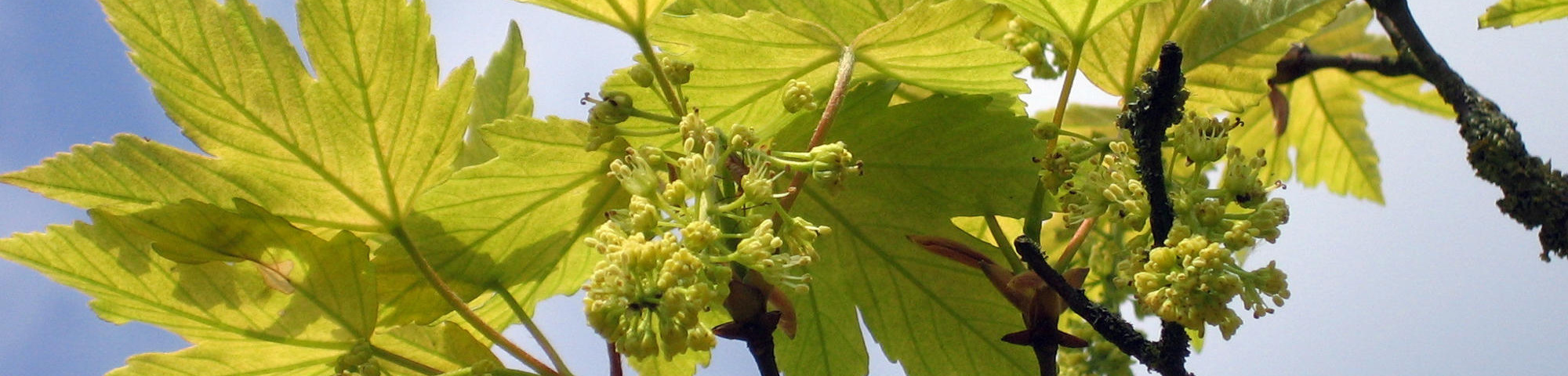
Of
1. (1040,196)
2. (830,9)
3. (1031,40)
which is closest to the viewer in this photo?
(1040,196)

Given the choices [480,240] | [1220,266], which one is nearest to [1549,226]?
[1220,266]

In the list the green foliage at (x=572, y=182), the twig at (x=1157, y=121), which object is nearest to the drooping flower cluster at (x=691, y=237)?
the green foliage at (x=572, y=182)

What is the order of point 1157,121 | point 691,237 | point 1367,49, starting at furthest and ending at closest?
point 1367,49, point 1157,121, point 691,237

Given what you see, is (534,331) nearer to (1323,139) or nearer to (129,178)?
(129,178)

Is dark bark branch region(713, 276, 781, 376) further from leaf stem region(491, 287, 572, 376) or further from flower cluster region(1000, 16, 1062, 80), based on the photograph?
flower cluster region(1000, 16, 1062, 80)

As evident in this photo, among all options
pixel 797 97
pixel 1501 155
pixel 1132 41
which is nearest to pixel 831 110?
pixel 797 97

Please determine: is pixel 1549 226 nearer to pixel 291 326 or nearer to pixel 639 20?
pixel 639 20

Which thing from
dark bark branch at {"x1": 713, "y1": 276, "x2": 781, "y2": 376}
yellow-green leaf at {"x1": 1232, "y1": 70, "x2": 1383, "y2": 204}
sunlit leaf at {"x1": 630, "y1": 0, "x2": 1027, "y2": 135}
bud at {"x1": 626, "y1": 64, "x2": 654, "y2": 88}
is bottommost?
dark bark branch at {"x1": 713, "y1": 276, "x2": 781, "y2": 376}

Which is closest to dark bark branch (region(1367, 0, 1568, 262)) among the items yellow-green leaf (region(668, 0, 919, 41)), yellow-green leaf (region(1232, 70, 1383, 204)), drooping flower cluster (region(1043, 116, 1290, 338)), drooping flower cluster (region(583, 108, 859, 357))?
drooping flower cluster (region(1043, 116, 1290, 338))
